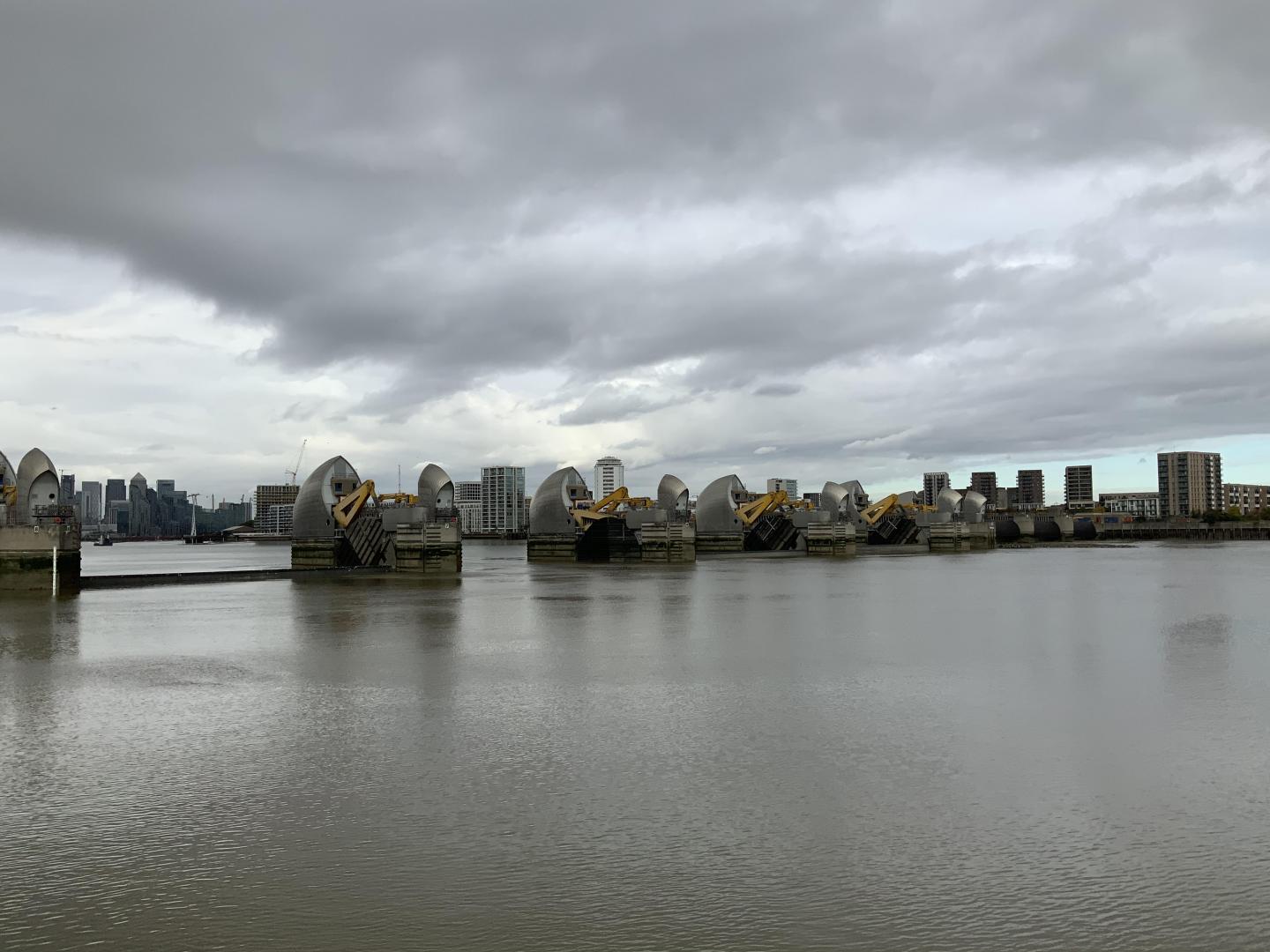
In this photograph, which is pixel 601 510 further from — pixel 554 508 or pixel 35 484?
pixel 35 484

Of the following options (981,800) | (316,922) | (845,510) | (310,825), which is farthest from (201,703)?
(845,510)

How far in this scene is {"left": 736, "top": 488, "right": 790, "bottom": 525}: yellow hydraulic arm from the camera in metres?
107

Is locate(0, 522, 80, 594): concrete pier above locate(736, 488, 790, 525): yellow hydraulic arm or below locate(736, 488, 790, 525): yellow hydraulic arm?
below

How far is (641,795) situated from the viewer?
10.4 metres

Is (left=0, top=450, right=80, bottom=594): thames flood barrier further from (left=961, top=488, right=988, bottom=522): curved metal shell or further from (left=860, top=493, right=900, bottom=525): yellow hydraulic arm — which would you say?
(left=961, top=488, right=988, bottom=522): curved metal shell

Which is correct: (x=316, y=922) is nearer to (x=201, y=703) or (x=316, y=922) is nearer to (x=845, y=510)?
(x=201, y=703)

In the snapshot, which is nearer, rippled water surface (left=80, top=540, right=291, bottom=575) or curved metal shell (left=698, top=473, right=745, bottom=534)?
rippled water surface (left=80, top=540, right=291, bottom=575)

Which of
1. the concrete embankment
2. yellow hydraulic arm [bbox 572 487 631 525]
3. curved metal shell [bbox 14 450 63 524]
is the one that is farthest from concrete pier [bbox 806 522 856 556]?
curved metal shell [bbox 14 450 63 524]

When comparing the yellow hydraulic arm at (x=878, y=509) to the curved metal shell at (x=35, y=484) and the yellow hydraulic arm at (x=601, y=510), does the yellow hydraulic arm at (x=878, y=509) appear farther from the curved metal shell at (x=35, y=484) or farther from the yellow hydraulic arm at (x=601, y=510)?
the curved metal shell at (x=35, y=484)

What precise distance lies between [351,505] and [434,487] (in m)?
6.55


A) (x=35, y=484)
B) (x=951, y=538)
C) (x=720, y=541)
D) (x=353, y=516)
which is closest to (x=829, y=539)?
(x=720, y=541)

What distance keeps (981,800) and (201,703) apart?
1238 cm

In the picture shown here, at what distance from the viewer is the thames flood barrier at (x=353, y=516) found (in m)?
73.3

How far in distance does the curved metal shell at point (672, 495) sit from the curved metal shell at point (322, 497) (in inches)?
1156
